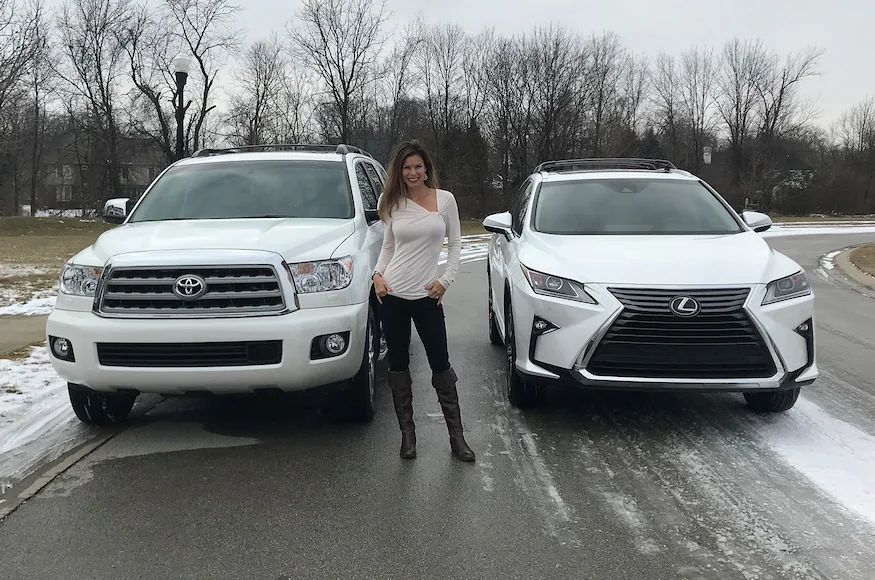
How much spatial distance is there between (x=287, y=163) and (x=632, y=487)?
396 centimetres

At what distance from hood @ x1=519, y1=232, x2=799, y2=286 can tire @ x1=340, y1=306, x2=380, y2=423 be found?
1233 millimetres

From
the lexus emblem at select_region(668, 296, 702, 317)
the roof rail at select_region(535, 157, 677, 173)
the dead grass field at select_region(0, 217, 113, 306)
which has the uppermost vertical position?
the roof rail at select_region(535, 157, 677, 173)

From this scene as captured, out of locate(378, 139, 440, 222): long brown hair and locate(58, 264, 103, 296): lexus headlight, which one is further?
locate(58, 264, 103, 296): lexus headlight

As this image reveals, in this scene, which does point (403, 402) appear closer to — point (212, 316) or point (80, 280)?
point (212, 316)

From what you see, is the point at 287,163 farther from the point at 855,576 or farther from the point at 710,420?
the point at 855,576

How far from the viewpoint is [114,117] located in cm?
4525

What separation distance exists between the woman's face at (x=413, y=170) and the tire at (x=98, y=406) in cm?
235

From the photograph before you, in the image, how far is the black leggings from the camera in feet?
14.0

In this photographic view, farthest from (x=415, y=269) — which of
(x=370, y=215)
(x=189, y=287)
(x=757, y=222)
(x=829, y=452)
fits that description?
(x=757, y=222)

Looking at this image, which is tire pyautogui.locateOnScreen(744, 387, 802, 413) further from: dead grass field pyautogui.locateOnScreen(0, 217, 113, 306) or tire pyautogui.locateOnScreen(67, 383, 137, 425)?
dead grass field pyautogui.locateOnScreen(0, 217, 113, 306)

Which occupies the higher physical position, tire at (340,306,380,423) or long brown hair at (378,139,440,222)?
long brown hair at (378,139,440,222)

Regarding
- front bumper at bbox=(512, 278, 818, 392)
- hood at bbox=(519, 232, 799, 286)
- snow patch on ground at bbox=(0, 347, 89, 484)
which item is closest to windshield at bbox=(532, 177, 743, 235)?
hood at bbox=(519, 232, 799, 286)

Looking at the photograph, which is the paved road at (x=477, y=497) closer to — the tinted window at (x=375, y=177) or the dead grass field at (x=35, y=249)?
the tinted window at (x=375, y=177)

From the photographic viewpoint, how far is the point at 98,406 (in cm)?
484
